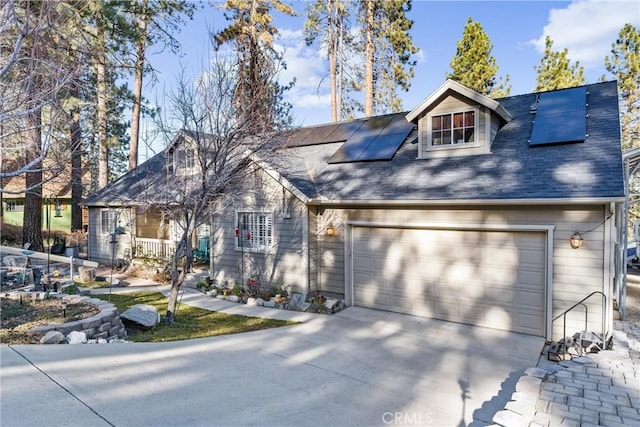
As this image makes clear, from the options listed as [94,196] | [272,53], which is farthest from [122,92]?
[272,53]

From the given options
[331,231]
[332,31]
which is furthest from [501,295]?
[332,31]

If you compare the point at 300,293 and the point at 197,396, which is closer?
the point at 197,396

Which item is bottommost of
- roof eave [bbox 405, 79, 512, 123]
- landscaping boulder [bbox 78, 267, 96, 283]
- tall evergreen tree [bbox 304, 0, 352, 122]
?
landscaping boulder [bbox 78, 267, 96, 283]

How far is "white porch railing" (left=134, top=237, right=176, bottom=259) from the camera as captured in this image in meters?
13.5

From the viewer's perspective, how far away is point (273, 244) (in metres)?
10.2

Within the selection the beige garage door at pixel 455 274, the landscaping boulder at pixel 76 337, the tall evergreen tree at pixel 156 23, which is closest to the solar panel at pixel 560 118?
the beige garage door at pixel 455 274

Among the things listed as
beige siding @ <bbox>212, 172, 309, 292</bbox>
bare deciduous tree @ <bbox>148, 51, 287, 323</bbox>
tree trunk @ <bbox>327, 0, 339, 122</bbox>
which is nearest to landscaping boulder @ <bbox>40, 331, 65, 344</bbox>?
bare deciduous tree @ <bbox>148, 51, 287, 323</bbox>

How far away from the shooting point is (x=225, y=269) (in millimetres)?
11219

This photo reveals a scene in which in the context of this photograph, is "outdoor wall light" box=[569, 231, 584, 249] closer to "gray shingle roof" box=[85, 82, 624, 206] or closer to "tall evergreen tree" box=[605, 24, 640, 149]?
"gray shingle roof" box=[85, 82, 624, 206]

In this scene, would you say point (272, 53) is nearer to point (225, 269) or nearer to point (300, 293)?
point (225, 269)

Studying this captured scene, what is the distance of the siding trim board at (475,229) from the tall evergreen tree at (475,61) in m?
14.2

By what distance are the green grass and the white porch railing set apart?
3.87m

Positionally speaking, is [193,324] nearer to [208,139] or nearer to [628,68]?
[208,139]

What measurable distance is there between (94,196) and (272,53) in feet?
34.9
